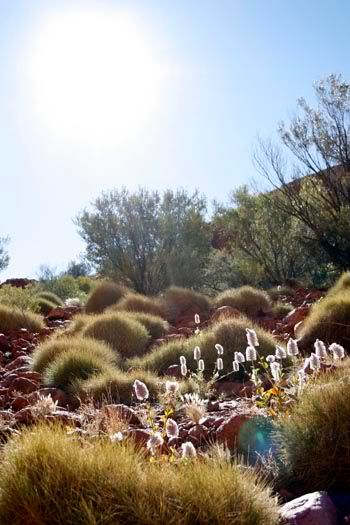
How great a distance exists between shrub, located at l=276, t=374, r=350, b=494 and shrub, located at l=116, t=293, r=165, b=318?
9.29 m

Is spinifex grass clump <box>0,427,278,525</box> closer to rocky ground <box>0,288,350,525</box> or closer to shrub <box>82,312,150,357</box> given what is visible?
rocky ground <box>0,288,350,525</box>

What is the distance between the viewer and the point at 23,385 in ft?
19.8

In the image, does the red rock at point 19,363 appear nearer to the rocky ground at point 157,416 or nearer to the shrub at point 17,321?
the rocky ground at point 157,416

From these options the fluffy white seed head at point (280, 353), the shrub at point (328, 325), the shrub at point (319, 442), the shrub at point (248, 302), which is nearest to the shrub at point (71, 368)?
the shrub at point (328, 325)

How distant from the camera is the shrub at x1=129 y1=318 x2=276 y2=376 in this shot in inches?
282

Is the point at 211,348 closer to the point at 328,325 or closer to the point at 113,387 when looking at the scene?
the point at 328,325

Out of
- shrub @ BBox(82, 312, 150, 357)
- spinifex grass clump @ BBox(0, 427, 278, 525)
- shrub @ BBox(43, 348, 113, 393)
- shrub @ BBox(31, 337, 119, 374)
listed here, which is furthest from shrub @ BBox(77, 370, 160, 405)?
spinifex grass clump @ BBox(0, 427, 278, 525)

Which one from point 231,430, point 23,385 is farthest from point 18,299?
point 231,430

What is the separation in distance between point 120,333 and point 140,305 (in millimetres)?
3591

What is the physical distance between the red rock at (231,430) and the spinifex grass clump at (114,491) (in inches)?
40.1

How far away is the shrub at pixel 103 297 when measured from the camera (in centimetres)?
→ 1406

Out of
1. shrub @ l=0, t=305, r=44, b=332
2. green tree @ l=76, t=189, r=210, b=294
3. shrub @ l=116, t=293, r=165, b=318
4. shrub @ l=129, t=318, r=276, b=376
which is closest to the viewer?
shrub @ l=129, t=318, r=276, b=376

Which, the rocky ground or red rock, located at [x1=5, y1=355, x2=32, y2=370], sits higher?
red rock, located at [x1=5, y1=355, x2=32, y2=370]

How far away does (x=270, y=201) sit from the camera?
57.9 feet
